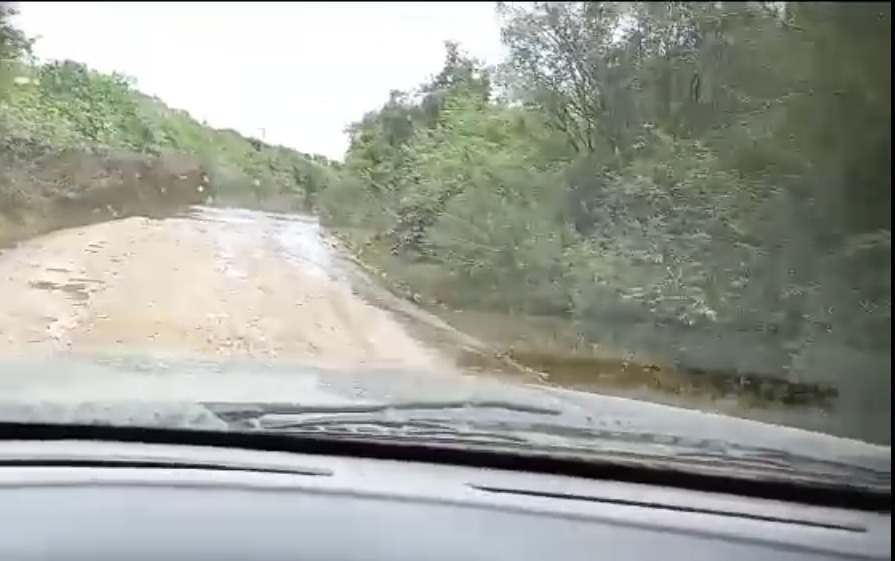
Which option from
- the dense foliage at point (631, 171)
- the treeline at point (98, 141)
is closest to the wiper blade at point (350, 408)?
the dense foliage at point (631, 171)

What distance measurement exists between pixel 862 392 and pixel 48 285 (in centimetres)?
259

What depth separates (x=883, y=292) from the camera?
2.07 metres

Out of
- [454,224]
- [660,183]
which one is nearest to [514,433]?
[660,183]

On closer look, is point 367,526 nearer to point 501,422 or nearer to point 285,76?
point 501,422

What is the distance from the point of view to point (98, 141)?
3.88 m

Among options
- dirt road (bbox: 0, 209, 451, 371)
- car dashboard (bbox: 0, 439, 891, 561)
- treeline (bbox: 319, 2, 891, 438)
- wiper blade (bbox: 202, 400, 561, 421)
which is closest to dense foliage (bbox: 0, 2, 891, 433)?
treeline (bbox: 319, 2, 891, 438)

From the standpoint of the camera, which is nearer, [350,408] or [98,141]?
[350,408]

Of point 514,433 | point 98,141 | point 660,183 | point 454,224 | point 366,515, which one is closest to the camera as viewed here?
point 366,515

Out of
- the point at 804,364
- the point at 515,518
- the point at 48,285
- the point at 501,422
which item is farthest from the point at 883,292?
the point at 48,285

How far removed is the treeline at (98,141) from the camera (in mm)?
3631

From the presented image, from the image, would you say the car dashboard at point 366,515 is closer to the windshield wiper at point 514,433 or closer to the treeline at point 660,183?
the windshield wiper at point 514,433

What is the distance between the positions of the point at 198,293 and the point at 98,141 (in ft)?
1.87

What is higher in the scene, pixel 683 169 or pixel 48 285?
pixel 683 169

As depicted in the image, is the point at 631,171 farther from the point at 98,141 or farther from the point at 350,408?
the point at 98,141
